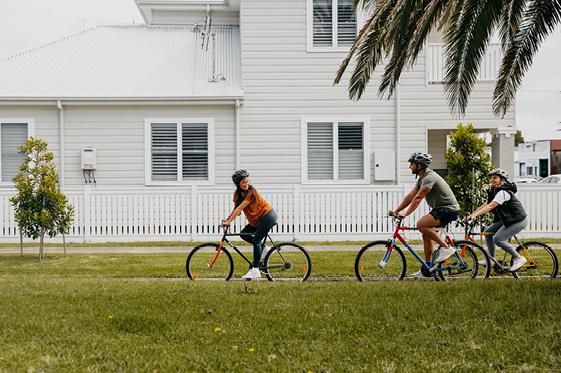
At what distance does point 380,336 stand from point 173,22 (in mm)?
15732

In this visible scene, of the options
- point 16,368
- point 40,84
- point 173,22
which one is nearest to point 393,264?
point 16,368

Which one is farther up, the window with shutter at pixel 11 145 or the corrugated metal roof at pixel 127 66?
the corrugated metal roof at pixel 127 66

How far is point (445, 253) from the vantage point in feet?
26.8

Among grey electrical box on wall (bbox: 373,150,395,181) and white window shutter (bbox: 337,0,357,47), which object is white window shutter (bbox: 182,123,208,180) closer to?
white window shutter (bbox: 337,0,357,47)

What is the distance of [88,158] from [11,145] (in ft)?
7.62

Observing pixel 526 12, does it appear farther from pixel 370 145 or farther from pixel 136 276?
pixel 370 145

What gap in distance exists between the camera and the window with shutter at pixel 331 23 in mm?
16047

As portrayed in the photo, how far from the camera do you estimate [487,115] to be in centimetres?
1603

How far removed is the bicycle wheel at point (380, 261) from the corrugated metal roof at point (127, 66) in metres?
8.23

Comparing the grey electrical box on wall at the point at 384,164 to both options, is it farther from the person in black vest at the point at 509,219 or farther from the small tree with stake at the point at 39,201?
the small tree with stake at the point at 39,201

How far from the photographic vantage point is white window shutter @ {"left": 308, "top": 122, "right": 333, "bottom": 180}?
1592cm

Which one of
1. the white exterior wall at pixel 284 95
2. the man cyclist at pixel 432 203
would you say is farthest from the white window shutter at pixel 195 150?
the man cyclist at pixel 432 203

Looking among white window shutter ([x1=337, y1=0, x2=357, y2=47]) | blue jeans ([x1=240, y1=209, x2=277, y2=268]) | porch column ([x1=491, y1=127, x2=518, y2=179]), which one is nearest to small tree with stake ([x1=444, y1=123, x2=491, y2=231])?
porch column ([x1=491, y1=127, x2=518, y2=179])

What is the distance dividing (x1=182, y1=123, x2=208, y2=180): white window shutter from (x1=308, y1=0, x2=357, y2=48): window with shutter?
4.24 m
